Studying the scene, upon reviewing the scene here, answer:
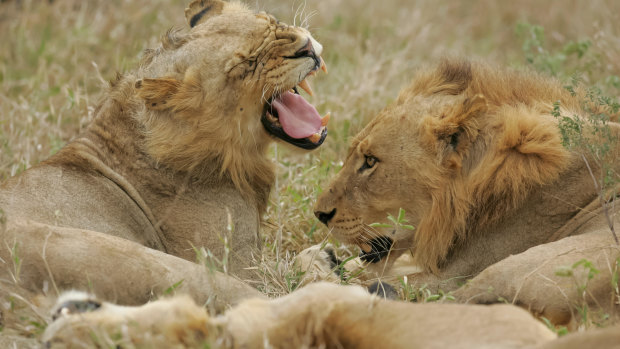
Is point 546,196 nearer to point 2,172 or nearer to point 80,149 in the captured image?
point 80,149

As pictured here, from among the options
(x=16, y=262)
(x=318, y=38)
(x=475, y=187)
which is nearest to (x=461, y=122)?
(x=475, y=187)

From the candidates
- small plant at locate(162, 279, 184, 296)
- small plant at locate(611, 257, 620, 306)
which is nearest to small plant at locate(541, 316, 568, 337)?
small plant at locate(611, 257, 620, 306)

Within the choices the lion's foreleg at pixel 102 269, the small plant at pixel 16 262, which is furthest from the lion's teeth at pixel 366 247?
the small plant at pixel 16 262

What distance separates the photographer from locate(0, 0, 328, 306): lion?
12.9 feet

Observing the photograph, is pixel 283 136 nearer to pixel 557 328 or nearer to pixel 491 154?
pixel 491 154

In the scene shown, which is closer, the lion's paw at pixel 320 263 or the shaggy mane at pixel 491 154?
the shaggy mane at pixel 491 154

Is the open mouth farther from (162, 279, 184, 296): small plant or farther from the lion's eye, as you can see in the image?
(162, 279, 184, 296): small plant

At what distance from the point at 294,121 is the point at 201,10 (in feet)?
2.70

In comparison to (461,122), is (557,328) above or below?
below

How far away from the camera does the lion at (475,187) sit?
3.46 metres

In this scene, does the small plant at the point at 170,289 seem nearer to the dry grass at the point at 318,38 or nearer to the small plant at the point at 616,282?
the dry grass at the point at 318,38

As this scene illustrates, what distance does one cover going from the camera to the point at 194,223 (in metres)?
4.00

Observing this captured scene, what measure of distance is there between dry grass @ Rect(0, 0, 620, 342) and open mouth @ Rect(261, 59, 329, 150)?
0.41ft

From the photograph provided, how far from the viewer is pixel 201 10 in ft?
14.8
